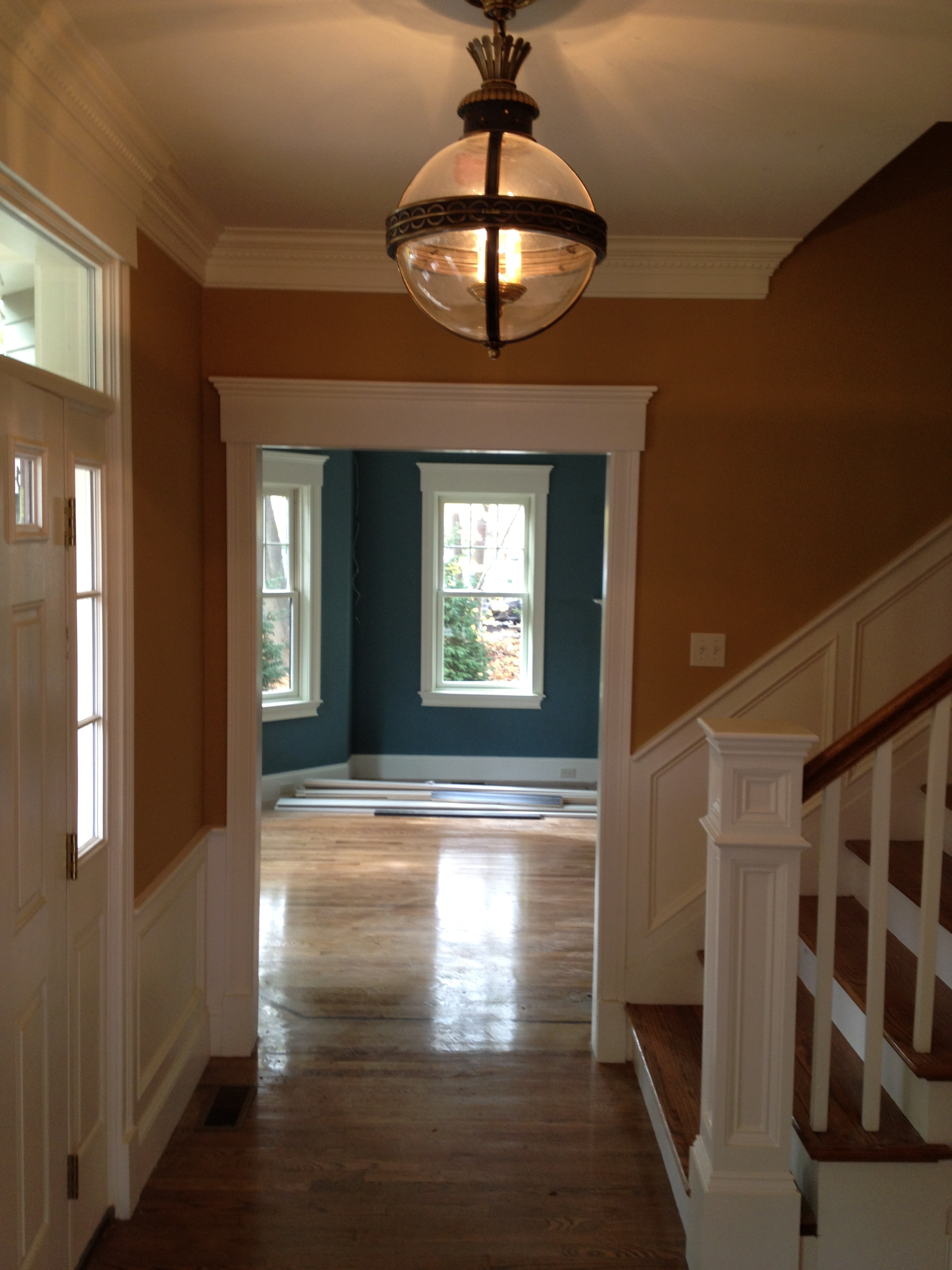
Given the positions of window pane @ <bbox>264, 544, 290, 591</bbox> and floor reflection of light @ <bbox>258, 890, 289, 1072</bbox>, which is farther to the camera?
window pane @ <bbox>264, 544, 290, 591</bbox>

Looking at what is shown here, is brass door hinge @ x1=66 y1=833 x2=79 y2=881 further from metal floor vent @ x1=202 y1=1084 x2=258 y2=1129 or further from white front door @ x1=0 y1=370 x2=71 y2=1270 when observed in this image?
metal floor vent @ x1=202 y1=1084 x2=258 y2=1129

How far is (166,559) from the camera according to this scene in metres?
3.00

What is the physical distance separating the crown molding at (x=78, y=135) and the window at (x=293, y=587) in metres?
4.19

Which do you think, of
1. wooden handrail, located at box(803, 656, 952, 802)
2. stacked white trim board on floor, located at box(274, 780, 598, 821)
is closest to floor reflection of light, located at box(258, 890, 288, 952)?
stacked white trim board on floor, located at box(274, 780, 598, 821)

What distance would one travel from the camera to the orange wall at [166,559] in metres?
2.74

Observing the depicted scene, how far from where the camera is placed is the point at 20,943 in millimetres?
2072

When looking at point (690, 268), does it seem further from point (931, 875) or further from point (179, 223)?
point (931, 875)

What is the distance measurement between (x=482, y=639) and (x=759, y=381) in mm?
4459

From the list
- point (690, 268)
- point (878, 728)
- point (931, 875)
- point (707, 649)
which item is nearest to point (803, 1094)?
point (931, 875)

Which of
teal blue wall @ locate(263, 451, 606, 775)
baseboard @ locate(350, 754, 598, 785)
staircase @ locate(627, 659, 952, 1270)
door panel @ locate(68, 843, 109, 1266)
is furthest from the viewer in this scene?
baseboard @ locate(350, 754, 598, 785)

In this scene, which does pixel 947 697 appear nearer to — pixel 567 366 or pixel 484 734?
pixel 567 366

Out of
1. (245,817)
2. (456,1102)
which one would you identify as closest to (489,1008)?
(456,1102)

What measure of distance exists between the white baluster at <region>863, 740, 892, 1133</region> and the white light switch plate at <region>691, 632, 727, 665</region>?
1.28 m

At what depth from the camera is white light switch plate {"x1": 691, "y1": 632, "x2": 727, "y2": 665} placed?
3.50 metres
